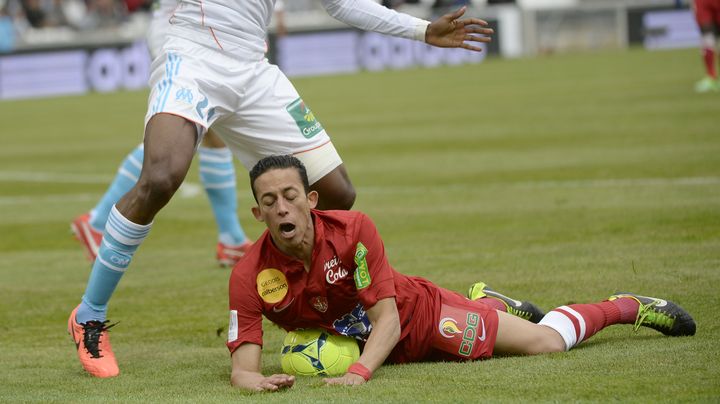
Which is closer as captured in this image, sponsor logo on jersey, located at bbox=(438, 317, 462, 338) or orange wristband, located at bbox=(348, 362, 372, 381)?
orange wristband, located at bbox=(348, 362, 372, 381)

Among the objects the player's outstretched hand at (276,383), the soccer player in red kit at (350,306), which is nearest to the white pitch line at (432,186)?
the soccer player in red kit at (350,306)

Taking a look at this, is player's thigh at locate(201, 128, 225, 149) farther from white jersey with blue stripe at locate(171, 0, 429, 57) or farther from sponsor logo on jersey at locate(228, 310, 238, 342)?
sponsor logo on jersey at locate(228, 310, 238, 342)

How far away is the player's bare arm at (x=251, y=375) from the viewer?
5105mm

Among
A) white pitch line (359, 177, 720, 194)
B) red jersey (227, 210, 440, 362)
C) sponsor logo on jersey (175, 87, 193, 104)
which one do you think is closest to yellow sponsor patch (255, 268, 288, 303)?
red jersey (227, 210, 440, 362)

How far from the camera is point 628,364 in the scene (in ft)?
17.2

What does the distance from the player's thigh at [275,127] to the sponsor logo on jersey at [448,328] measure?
129 cm

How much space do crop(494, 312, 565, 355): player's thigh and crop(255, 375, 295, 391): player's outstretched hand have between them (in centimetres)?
108

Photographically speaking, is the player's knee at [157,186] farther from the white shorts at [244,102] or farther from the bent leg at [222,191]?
the bent leg at [222,191]

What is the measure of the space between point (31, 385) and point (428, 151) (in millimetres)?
10244

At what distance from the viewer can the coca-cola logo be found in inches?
215

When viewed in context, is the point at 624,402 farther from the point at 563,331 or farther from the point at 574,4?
the point at 574,4

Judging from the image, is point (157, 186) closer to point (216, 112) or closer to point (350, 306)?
point (216, 112)

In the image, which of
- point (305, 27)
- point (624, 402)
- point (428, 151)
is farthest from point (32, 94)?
point (624, 402)

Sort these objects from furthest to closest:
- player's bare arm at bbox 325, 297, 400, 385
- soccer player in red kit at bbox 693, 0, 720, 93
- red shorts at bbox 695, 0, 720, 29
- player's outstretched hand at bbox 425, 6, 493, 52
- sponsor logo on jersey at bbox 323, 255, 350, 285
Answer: red shorts at bbox 695, 0, 720, 29, soccer player in red kit at bbox 693, 0, 720, 93, player's outstretched hand at bbox 425, 6, 493, 52, sponsor logo on jersey at bbox 323, 255, 350, 285, player's bare arm at bbox 325, 297, 400, 385
